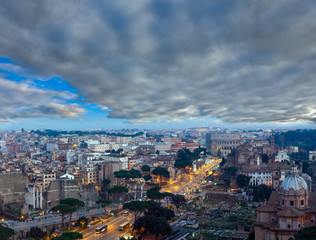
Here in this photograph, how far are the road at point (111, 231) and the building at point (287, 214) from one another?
19.4 metres

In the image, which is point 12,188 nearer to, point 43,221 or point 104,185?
point 43,221

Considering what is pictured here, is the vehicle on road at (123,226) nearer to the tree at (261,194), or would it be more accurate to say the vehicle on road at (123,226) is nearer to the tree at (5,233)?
the tree at (5,233)

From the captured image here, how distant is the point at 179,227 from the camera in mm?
44344

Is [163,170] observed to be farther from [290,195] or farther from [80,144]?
[80,144]

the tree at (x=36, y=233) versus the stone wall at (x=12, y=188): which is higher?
the stone wall at (x=12, y=188)

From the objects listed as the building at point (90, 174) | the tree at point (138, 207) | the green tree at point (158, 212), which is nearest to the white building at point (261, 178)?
the green tree at point (158, 212)

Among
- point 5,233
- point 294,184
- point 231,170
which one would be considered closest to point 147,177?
point 231,170

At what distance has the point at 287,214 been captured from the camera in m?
31.8

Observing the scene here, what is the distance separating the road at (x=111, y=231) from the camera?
40156 mm

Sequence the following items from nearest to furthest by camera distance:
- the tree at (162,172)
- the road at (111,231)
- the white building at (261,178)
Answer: the road at (111,231) → the white building at (261,178) → the tree at (162,172)

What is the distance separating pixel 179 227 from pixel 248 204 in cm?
2004

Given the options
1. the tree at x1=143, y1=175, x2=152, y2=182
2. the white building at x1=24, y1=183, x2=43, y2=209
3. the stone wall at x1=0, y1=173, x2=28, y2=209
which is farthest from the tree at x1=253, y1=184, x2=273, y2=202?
the stone wall at x1=0, y1=173, x2=28, y2=209

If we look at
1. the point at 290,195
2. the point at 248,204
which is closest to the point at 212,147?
the point at 248,204

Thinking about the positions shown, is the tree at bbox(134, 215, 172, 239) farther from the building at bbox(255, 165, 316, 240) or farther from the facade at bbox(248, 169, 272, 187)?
the facade at bbox(248, 169, 272, 187)
